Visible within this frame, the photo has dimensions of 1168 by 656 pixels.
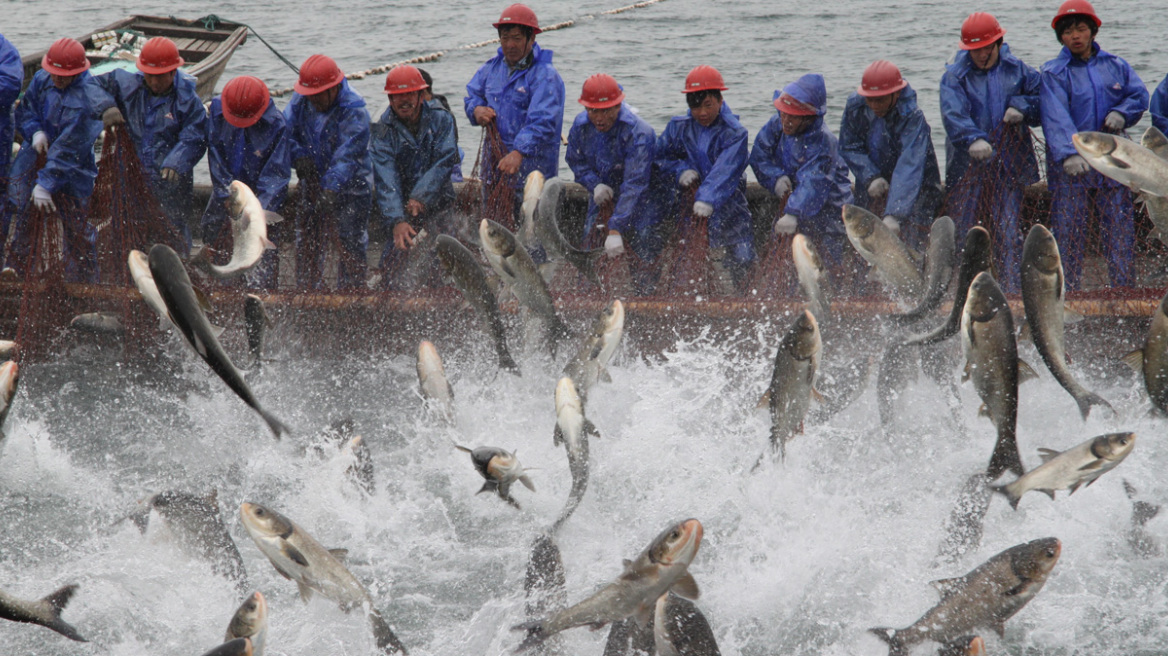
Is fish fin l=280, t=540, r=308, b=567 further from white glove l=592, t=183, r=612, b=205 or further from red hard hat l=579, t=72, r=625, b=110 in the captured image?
red hard hat l=579, t=72, r=625, b=110

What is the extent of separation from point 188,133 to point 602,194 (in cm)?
335

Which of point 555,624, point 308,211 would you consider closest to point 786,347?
point 555,624

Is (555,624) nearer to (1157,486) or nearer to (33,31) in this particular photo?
(1157,486)

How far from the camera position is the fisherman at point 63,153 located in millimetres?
8086

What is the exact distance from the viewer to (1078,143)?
625 cm

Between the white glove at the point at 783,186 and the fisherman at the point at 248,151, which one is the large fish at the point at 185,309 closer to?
the fisherman at the point at 248,151

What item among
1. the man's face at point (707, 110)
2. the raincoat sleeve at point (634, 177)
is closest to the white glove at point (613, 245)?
the raincoat sleeve at point (634, 177)

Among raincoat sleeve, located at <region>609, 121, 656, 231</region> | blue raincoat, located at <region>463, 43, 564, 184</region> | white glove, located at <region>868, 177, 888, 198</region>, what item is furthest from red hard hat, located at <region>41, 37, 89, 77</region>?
white glove, located at <region>868, 177, 888, 198</region>

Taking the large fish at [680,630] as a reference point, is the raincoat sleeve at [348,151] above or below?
above

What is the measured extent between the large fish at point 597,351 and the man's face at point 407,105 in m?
2.67

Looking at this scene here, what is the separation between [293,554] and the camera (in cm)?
503

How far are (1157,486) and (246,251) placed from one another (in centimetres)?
598

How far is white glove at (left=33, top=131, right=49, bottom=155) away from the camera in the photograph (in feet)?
26.7

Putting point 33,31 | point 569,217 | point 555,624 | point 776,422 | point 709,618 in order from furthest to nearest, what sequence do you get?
point 33,31
point 569,217
point 776,422
point 709,618
point 555,624
